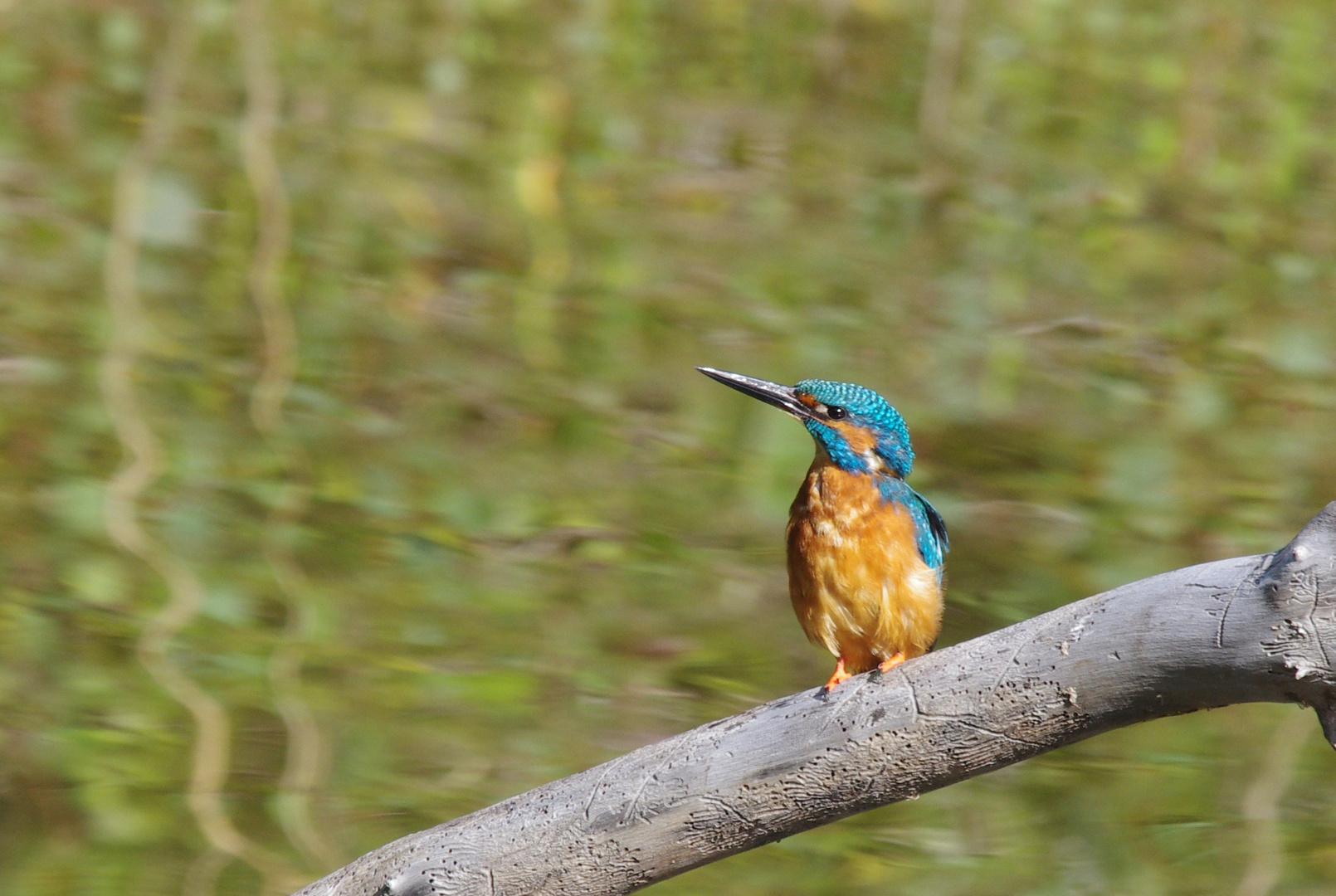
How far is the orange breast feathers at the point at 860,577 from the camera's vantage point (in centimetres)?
269

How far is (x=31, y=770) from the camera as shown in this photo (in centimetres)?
405

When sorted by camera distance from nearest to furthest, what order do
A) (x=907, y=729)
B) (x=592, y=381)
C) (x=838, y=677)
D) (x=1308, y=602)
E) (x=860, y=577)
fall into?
(x=1308, y=602) < (x=907, y=729) < (x=838, y=677) < (x=860, y=577) < (x=592, y=381)

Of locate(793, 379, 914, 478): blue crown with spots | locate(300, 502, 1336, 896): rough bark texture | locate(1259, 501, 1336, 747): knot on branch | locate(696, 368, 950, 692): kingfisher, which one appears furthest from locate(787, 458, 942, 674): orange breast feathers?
locate(1259, 501, 1336, 747): knot on branch

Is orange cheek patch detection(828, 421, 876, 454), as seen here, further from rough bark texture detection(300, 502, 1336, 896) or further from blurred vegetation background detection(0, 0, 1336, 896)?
blurred vegetation background detection(0, 0, 1336, 896)

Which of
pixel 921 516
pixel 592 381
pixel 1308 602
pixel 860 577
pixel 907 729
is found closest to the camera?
pixel 1308 602

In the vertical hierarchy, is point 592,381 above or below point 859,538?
below

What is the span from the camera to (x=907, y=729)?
6.71 ft

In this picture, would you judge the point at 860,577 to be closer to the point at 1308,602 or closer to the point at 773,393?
the point at 773,393

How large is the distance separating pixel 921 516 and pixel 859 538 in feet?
0.79

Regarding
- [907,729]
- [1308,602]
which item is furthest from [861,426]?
[1308,602]

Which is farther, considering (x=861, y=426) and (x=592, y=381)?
(x=592, y=381)

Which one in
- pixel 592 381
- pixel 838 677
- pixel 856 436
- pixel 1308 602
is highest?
pixel 1308 602

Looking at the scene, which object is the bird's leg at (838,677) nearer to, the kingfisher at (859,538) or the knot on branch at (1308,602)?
the kingfisher at (859,538)

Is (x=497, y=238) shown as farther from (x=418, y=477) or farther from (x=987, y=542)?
(x=987, y=542)
